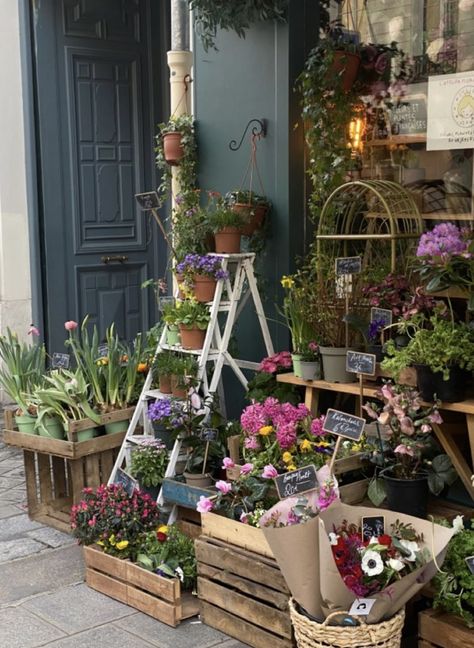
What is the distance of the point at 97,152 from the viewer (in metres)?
7.09

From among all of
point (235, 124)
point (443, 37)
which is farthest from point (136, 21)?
point (443, 37)

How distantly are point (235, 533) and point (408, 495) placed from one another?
74 centimetres

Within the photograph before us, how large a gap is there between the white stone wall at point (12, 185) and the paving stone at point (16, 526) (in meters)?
2.85

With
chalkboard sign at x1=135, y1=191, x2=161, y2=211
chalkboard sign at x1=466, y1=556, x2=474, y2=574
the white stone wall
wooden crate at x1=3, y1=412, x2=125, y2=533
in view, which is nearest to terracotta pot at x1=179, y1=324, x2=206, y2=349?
wooden crate at x1=3, y1=412, x2=125, y2=533

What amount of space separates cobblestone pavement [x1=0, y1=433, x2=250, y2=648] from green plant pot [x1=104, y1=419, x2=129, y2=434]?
0.63m

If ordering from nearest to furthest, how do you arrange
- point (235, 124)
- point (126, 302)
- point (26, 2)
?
point (235, 124) < point (26, 2) < point (126, 302)

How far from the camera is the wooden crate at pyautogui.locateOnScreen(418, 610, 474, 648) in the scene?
2.98 m

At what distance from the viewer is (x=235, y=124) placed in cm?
513

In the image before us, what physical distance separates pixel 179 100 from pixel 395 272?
2.19 metres

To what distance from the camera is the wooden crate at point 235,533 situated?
3.47 m

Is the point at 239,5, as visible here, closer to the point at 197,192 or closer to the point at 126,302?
the point at 197,192

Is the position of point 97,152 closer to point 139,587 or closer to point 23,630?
point 139,587

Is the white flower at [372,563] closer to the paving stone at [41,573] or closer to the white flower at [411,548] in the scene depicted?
the white flower at [411,548]

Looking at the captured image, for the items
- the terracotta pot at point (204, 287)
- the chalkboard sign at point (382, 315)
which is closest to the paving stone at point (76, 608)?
the terracotta pot at point (204, 287)
